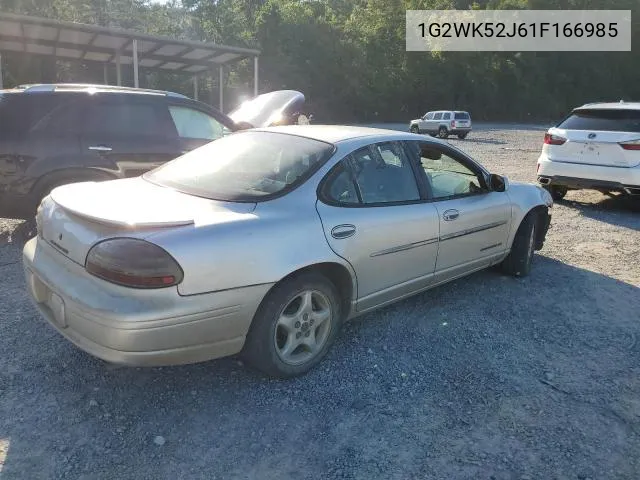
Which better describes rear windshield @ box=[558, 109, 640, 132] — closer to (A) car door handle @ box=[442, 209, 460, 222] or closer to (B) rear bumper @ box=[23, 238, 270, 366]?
(A) car door handle @ box=[442, 209, 460, 222]

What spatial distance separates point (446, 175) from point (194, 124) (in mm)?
3456

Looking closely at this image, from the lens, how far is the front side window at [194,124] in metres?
6.32

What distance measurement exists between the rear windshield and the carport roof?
31.8ft

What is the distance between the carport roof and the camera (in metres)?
12.6

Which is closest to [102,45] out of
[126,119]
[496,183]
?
[126,119]

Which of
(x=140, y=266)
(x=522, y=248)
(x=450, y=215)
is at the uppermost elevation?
(x=450, y=215)

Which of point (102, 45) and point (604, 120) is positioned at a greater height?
point (102, 45)

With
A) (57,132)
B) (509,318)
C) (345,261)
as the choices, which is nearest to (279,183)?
(345,261)

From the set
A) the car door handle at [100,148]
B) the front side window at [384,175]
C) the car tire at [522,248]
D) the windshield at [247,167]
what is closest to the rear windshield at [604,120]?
the car tire at [522,248]

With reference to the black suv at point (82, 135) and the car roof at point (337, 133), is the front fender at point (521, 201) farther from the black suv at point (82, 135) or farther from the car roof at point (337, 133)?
the black suv at point (82, 135)

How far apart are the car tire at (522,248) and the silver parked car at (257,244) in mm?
788

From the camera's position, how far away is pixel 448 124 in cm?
2805

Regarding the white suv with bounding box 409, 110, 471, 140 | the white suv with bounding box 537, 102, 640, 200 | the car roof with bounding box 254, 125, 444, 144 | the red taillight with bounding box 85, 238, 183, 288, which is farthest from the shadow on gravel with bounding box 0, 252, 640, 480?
the white suv with bounding box 409, 110, 471, 140

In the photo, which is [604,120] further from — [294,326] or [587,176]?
[294,326]
